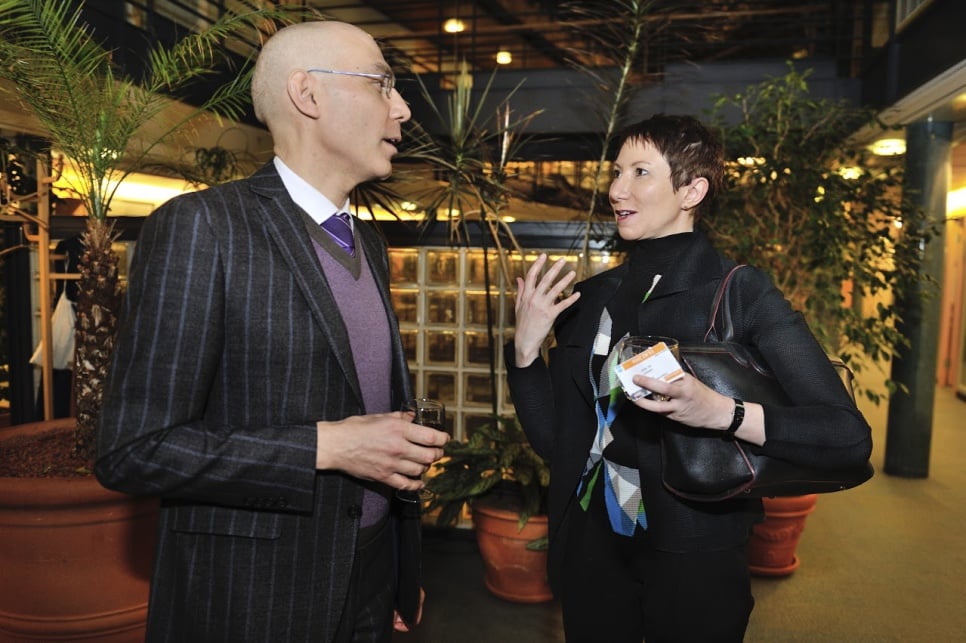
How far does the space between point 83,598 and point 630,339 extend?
2.06 metres

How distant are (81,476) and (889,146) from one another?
613cm

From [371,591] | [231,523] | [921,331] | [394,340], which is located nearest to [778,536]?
[921,331]

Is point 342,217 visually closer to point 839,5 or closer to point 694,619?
point 694,619

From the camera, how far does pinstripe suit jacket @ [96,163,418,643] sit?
1.09m

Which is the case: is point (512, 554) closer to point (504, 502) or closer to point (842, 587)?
point (504, 502)

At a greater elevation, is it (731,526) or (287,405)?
(287,405)

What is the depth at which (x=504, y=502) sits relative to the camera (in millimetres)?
3459

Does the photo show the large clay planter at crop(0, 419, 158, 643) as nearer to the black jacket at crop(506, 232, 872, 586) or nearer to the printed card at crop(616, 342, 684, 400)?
the black jacket at crop(506, 232, 872, 586)

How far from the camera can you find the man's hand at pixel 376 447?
116cm

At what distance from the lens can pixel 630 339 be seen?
1.30 m

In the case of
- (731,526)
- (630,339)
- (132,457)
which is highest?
(630,339)

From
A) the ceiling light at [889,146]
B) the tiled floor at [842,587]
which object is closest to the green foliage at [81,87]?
the tiled floor at [842,587]

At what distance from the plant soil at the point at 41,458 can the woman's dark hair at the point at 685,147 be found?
86.3 inches

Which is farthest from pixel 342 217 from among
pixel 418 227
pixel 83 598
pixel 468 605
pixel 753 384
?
pixel 418 227
